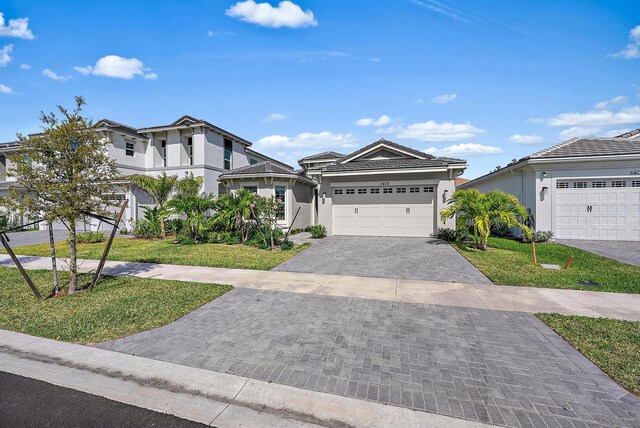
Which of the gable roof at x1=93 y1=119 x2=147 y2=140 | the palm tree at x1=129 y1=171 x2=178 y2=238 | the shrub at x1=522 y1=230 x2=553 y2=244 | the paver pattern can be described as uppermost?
the gable roof at x1=93 y1=119 x2=147 y2=140

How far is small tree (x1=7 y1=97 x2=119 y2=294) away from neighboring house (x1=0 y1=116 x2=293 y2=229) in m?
13.7

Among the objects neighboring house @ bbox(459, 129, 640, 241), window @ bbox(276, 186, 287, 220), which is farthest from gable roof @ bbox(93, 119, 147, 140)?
neighboring house @ bbox(459, 129, 640, 241)

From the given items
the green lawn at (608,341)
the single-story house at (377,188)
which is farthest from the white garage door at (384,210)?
the green lawn at (608,341)

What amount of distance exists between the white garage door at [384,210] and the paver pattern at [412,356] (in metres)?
10.5

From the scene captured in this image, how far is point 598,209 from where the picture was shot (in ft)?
44.0

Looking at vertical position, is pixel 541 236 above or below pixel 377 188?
below

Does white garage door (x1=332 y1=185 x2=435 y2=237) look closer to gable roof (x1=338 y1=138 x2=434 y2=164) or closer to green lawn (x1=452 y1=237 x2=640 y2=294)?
gable roof (x1=338 y1=138 x2=434 y2=164)

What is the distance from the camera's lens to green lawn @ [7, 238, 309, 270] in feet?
32.3

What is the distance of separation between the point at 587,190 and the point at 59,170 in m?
19.4

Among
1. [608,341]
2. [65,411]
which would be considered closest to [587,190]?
[608,341]

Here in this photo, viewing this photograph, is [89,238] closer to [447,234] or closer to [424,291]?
[424,291]

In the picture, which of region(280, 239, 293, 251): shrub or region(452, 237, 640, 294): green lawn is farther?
region(280, 239, 293, 251): shrub

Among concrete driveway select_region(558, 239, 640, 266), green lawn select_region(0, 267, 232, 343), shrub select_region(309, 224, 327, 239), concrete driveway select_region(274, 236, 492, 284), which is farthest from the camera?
shrub select_region(309, 224, 327, 239)

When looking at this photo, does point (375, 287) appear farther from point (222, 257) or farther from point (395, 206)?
point (395, 206)
